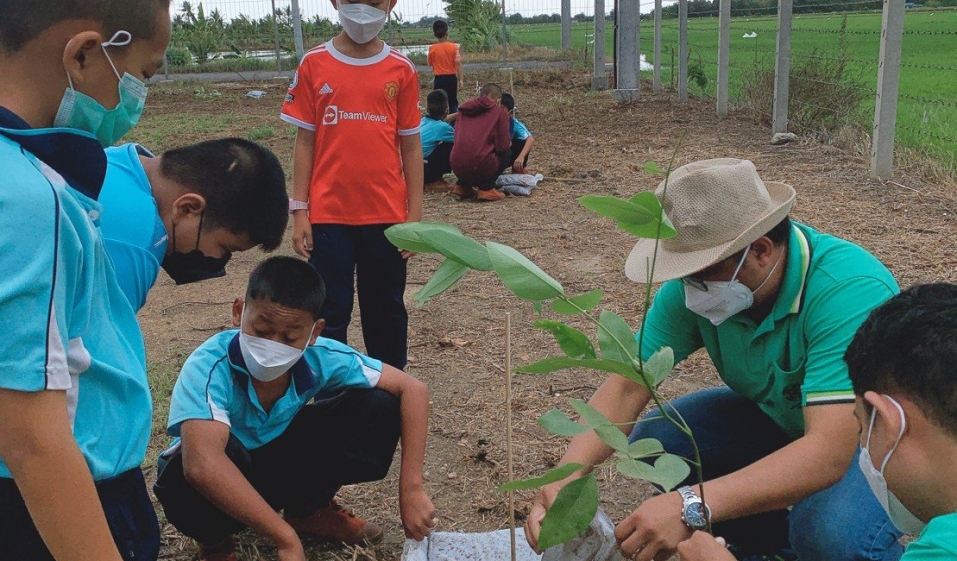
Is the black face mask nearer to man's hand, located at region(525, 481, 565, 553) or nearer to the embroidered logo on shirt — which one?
man's hand, located at region(525, 481, 565, 553)

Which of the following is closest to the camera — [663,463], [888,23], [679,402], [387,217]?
[663,463]

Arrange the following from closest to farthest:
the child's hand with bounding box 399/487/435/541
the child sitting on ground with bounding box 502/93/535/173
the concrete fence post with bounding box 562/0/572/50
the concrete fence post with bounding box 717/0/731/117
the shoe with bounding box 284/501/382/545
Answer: the child's hand with bounding box 399/487/435/541
the shoe with bounding box 284/501/382/545
the child sitting on ground with bounding box 502/93/535/173
the concrete fence post with bounding box 717/0/731/117
the concrete fence post with bounding box 562/0/572/50

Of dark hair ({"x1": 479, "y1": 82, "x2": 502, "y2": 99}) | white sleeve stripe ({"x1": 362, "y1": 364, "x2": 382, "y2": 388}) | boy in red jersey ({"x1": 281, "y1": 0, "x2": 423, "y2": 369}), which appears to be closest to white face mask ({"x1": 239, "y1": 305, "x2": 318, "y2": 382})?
white sleeve stripe ({"x1": 362, "y1": 364, "x2": 382, "y2": 388})

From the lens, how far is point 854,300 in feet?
6.23

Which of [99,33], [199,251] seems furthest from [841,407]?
[99,33]

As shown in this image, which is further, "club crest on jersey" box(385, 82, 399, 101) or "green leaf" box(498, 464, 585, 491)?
"club crest on jersey" box(385, 82, 399, 101)

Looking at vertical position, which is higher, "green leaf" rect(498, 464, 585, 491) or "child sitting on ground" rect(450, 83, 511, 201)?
"green leaf" rect(498, 464, 585, 491)

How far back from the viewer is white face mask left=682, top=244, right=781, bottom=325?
6.46 ft

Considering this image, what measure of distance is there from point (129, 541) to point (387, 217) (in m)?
1.67

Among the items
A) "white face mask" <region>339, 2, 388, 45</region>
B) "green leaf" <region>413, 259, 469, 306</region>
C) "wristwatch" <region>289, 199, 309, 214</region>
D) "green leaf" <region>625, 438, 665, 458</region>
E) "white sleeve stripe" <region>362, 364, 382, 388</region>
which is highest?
"white face mask" <region>339, 2, 388, 45</region>

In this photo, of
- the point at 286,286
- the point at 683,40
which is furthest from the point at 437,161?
the point at 286,286

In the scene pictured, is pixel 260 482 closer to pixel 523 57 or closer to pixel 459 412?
pixel 459 412

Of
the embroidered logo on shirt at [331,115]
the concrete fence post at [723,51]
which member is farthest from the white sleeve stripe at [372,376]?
the concrete fence post at [723,51]

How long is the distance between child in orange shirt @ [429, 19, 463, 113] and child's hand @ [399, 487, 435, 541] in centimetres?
959
